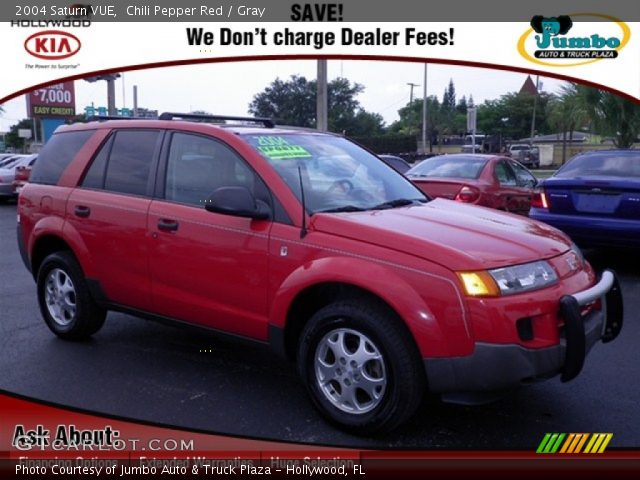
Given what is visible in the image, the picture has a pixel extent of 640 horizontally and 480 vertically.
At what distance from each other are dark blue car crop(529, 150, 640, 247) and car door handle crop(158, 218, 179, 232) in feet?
16.4

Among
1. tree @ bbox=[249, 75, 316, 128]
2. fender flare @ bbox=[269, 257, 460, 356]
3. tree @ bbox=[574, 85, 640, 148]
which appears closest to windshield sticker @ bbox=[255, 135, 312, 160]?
fender flare @ bbox=[269, 257, 460, 356]

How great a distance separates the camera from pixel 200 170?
4.63 metres

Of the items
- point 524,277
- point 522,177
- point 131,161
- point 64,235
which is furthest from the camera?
point 522,177

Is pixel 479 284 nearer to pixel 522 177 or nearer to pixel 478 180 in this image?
pixel 478 180

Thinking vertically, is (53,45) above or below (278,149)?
above

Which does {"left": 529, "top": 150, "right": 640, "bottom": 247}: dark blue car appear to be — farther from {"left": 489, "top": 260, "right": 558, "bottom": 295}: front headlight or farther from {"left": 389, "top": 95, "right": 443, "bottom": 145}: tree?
{"left": 389, "top": 95, "right": 443, "bottom": 145}: tree

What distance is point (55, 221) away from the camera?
212 inches

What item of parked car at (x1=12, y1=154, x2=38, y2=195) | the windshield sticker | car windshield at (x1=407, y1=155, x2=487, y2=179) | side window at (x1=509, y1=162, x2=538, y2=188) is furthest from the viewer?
parked car at (x1=12, y1=154, x2=38, y2=195)

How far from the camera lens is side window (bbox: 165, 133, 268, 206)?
4402 mm

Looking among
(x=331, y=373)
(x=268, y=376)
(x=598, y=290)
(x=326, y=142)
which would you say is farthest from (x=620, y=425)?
(x=326, y=142)

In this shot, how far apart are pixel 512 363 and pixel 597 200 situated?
491 cm

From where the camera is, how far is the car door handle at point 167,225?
14.8ft

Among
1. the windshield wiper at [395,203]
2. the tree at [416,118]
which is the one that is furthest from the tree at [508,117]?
the windshield wiper at [395,203]

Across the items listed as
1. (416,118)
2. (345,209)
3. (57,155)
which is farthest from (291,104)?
(416,118)
